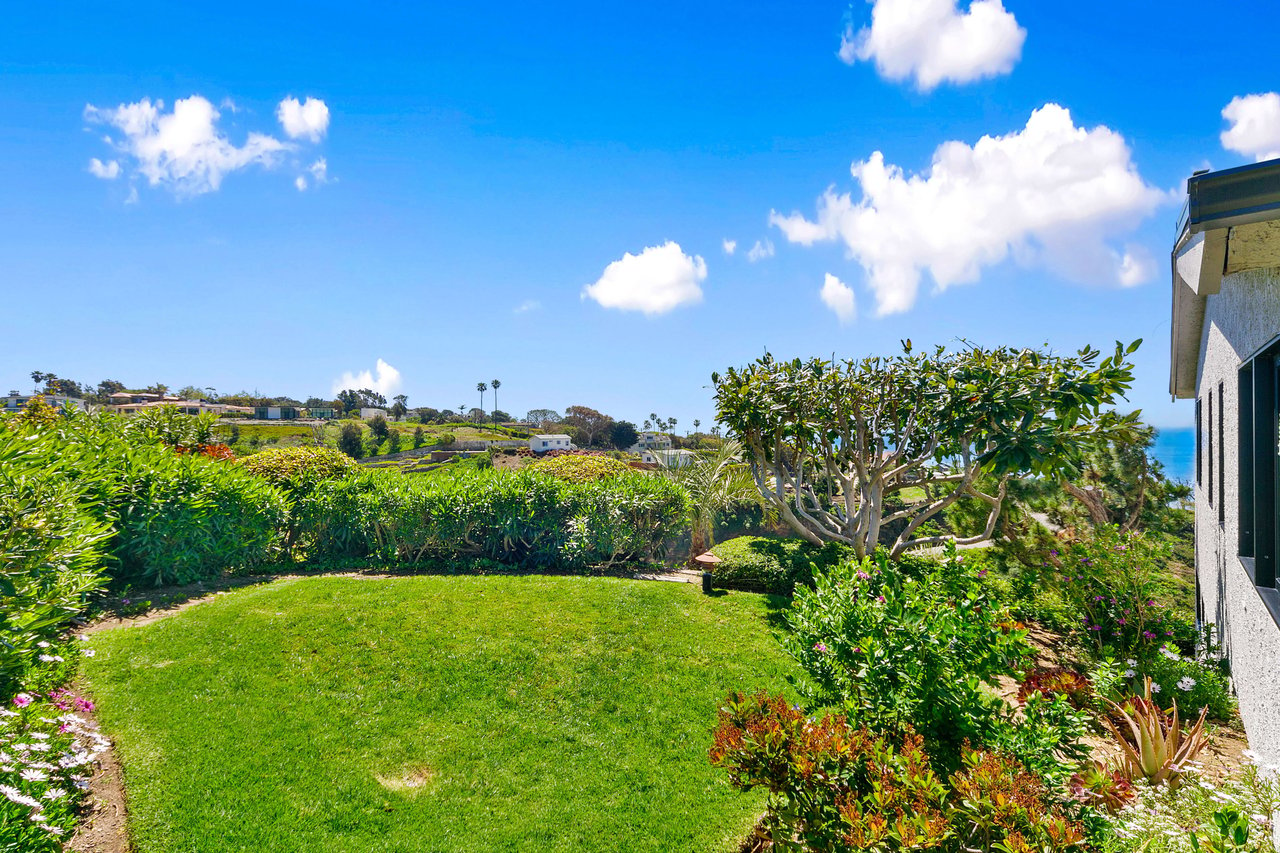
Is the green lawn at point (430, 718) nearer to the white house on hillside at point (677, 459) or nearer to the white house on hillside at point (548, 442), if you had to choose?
the white house on hillside at point (677, 459)

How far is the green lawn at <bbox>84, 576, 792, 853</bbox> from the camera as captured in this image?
4508 millimetres

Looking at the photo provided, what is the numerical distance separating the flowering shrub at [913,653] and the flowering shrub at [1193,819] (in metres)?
0.77

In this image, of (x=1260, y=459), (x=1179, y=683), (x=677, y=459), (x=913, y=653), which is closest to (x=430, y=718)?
(x=913, y=653)

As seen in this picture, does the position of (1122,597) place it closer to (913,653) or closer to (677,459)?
(913,653)

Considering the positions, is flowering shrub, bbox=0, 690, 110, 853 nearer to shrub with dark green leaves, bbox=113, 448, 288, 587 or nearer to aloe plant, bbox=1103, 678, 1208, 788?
shrub with dark green leaves, bbox=113, 448, 288, 587

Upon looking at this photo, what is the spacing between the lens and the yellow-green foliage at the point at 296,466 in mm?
13284

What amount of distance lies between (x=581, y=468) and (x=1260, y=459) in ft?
37.9

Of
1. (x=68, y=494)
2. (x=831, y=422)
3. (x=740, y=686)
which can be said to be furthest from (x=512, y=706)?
(x=831, y=422)

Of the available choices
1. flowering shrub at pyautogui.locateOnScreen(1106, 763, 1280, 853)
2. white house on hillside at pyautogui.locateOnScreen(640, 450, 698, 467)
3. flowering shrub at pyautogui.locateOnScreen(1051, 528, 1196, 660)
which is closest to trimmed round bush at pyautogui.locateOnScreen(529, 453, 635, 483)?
white house on hillside at pyautogui.locateOnScreen(640, 450, 698, 467)

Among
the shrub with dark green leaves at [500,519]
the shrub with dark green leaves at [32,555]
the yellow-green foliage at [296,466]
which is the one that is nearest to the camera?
the shrub with dark green leaves at [32,555]

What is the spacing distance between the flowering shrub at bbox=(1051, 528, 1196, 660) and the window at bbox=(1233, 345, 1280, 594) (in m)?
3.30

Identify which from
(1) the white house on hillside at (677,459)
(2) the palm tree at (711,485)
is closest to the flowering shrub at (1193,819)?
(2) the palm tree at (711,485)

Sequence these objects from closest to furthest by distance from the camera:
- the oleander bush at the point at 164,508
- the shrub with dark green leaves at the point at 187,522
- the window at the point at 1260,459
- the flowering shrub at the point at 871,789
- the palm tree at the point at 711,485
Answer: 1. the flowering shrub at the point at 871,789
2. the window at the point at 1260,459
3. the oleander bush at the point at 164,508
4. the shrub with dark green leaves at the point at 187,522
5. the palm tree at the point at 711,485

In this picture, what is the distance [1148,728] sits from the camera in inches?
193
